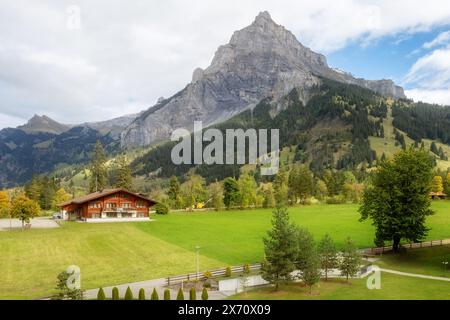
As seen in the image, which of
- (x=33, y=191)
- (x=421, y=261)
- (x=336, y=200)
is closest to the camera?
(x=421, y=261)

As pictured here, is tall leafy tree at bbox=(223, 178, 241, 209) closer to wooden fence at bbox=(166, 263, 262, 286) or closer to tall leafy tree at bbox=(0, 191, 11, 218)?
tall leafy tree at bbox=(0, 191, 11, 218)

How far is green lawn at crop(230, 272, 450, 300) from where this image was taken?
136 feet

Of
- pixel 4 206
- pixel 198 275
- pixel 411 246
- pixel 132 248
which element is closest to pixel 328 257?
pixel 198 275

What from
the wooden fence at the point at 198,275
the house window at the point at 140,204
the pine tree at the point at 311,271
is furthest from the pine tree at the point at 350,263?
the house window at the point at 140,204

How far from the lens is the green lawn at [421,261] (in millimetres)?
54906

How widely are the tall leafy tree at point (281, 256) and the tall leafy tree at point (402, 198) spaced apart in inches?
875

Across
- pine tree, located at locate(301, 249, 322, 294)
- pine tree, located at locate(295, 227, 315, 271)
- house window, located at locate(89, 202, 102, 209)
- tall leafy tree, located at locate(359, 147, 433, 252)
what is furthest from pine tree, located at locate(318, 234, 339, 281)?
house window, located at locate(89, 202, 102, 209)

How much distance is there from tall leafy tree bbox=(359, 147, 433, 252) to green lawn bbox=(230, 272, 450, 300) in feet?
41.5

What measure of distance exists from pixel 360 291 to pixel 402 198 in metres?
23.3

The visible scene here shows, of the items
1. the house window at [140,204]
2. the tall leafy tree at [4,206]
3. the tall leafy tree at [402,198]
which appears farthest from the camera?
the tall leafy tree at [4,206]

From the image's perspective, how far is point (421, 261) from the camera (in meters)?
60.1

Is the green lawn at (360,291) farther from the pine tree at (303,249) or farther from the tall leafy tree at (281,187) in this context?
the tall leafy tree at (281,187)

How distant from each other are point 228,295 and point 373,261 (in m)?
27.4

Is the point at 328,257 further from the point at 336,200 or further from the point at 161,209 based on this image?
the point at 336,200
